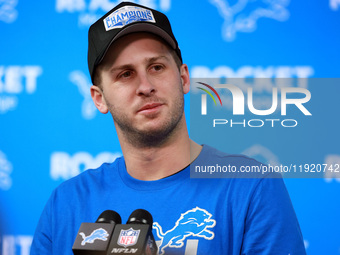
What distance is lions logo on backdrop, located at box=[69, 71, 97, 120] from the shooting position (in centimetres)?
215

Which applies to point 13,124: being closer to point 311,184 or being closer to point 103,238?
point 311,184

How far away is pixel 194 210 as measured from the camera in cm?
116

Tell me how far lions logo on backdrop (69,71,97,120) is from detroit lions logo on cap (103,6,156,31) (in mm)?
904

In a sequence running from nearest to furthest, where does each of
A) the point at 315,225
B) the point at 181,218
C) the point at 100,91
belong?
the point at 181,218 < the point at 100,91 < the point at 315,225

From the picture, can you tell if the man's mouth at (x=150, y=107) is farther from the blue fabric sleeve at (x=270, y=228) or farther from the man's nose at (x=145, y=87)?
the blue fabric sleeve at (x=270, y=228)

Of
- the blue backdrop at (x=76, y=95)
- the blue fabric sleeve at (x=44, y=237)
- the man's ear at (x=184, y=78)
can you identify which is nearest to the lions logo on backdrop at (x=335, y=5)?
the blue backdrop at (x=76, y=95)

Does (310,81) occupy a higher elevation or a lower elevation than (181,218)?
higher

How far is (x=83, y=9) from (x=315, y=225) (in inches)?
56.6

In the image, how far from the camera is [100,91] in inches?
52.9

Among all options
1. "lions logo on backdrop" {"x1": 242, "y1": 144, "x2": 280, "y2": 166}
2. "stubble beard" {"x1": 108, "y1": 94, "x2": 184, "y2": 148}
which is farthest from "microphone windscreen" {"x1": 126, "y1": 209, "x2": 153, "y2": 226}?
"lions logo on backdrop" {"x1": 242, "y1": 144, "x2": 280, "y2": 166}

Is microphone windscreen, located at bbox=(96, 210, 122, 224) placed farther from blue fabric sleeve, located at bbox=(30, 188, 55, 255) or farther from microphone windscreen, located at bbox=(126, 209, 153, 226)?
blue fabric sleeve, located at bbox=(30, 188, 55, 255)

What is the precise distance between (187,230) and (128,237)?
38cm

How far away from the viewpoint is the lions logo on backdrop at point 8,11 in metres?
2.27

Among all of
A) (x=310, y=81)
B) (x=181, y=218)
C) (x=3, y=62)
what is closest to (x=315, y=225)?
(x=310, y=81)
